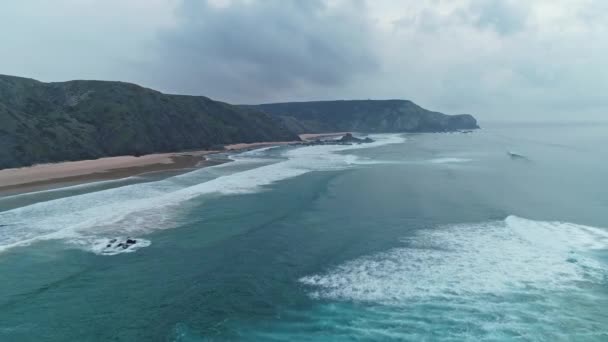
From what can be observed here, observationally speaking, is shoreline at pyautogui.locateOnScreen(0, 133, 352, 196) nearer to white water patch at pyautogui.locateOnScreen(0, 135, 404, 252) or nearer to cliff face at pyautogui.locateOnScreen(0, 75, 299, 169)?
cliff face at pyautogui.locateOnScreen(0, 75, 299, 169)

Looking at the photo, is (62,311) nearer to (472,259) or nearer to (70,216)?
(70,216)

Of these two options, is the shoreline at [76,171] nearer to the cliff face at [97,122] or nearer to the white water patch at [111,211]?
the cliff face at [97,122]

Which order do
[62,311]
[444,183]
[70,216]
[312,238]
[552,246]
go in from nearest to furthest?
[62,311], [552,246], [312,238], [70,216], [444,183]

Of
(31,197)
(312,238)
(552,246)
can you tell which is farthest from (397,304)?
(31,197)

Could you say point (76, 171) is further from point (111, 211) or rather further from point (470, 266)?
point (470, 266)

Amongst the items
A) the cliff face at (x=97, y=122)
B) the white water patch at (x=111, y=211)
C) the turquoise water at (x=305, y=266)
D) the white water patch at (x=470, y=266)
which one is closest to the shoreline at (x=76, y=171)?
the cliff face at (x=97, y=122)

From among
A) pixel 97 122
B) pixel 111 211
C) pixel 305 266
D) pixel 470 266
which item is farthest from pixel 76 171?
pixel 470 266
